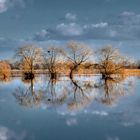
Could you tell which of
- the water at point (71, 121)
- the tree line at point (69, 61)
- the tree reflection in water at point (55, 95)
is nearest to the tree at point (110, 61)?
the tree line at point (69, 61)

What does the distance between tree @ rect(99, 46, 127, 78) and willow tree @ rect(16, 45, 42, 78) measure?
8797 mm

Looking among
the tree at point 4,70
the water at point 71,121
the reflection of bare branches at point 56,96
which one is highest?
the tree at point 4,70

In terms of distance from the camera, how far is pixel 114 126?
32.8 feet

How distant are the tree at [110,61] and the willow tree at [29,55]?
8.80 m

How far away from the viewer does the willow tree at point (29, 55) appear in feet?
157

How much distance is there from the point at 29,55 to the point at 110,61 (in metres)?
11.3

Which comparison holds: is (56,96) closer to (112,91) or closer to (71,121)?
(112,91)

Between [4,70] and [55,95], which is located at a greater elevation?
[4,70]

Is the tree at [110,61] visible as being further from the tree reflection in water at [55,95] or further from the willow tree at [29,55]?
the tree reflection in water at [55,95]

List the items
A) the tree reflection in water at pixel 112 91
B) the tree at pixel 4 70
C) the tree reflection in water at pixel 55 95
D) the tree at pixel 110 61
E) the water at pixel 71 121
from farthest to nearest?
1. the tree at pixel 110 61
2. the tree at pixel 4 70
3. the tree reflection in water at pixel 112 91
4. the tree reflection in water at pixel 55 95
5. the water at pixel 71 121

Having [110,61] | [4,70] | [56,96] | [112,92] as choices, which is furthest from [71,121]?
[110,61]

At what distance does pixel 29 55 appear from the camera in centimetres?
4931

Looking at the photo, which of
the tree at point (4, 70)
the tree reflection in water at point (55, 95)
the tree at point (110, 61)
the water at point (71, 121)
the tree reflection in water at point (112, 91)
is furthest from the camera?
A: the tree at point (110, 61)

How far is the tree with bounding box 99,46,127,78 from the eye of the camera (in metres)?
47.2
